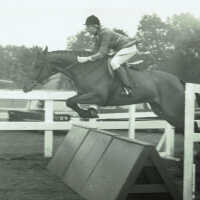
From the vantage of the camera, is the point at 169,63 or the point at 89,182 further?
the point at 169,63

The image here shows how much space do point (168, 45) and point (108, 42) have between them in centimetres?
4472

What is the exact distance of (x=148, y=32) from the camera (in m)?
51.7

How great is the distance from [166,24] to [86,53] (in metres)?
47.3

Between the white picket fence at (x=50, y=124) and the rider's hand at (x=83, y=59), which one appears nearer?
the rider's hand at (x=83, y=59)

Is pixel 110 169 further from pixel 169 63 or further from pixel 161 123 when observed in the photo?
pixel 169 63

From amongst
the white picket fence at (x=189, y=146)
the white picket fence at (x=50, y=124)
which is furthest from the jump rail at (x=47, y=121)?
the white picket fence at (x=189, y=146)

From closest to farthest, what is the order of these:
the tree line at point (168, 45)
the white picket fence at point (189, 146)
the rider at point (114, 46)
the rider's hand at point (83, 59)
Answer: the white picket fence at point (189, 146), the rider at point (114, 46), the rider's hand at point (83, 59), the tree line at point (168, 45)

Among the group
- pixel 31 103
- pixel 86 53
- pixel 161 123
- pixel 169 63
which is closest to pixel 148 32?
pixel 169 63

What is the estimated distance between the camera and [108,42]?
586 centimetres

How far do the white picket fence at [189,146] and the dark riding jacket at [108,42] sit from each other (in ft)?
4.89

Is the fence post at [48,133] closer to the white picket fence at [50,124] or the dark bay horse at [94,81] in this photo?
the white picket fence at [50,124]

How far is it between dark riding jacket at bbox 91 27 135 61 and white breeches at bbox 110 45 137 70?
6cm

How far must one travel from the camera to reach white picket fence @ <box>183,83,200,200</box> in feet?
15.1

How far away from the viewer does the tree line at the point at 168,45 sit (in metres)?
37.8
